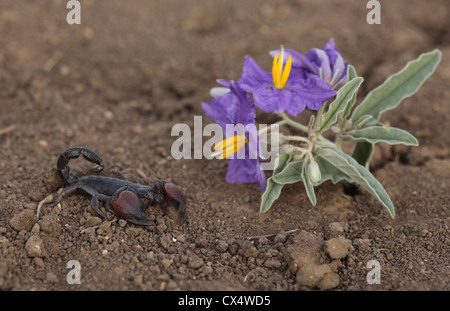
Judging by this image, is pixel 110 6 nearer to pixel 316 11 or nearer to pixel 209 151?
pixel 316 11

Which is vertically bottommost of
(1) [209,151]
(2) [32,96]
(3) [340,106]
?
(1) [209,151]

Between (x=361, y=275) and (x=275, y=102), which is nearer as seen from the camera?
(x=361, y=275)

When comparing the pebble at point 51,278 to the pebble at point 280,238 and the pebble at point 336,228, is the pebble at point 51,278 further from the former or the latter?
the pebble at point 336,228

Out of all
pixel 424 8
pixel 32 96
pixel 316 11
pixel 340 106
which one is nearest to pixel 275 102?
Result: pixel 340 106

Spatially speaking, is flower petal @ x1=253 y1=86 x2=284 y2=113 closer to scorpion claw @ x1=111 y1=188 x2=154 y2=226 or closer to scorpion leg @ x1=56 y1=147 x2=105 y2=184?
scorpion claw @ x1=111 y1=188 x2=154 y2=226

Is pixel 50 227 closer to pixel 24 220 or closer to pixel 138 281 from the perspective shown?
pixel 24 220

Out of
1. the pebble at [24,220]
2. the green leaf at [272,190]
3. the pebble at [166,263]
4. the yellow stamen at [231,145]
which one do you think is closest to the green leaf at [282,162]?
the green leaf at [272,190]
